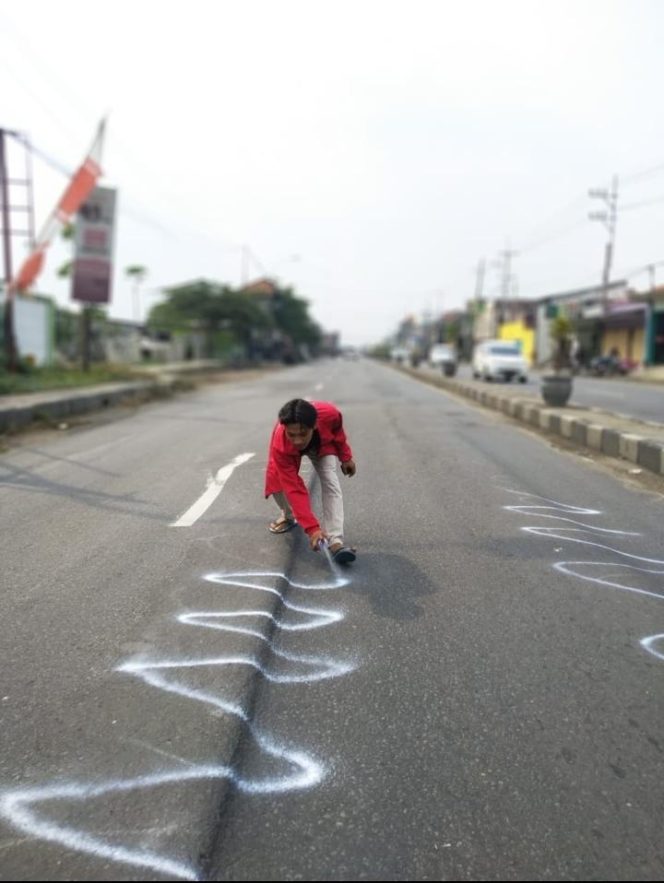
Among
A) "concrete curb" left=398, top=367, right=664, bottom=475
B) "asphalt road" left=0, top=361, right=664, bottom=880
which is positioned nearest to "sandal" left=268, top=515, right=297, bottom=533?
"asphalt road" left=0, top=361, right=664, bottom=880

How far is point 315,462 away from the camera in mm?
4664

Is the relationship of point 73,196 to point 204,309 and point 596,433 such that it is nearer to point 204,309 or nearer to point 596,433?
point 596,433

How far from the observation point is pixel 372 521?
550cm

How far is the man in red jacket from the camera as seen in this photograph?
4223mm

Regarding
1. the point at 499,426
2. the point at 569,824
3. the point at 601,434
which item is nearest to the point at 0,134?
the point at 499,426

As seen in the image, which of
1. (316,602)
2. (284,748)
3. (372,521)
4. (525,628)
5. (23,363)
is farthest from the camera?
(23,363)

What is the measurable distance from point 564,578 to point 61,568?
300cm

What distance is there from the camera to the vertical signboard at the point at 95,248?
736 inches

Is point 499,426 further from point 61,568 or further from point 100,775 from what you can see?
point 100,775

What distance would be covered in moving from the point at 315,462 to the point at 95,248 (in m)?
16.4

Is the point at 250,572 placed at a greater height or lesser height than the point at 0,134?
lesser

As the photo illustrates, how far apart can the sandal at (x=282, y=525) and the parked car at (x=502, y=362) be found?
2516 centimetres

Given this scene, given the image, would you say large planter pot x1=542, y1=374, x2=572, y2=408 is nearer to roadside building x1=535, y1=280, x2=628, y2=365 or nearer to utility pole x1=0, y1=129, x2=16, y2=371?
utility pole x1=0, y1=129, x2=16, y2=371

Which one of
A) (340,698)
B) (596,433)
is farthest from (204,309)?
(340,698)
